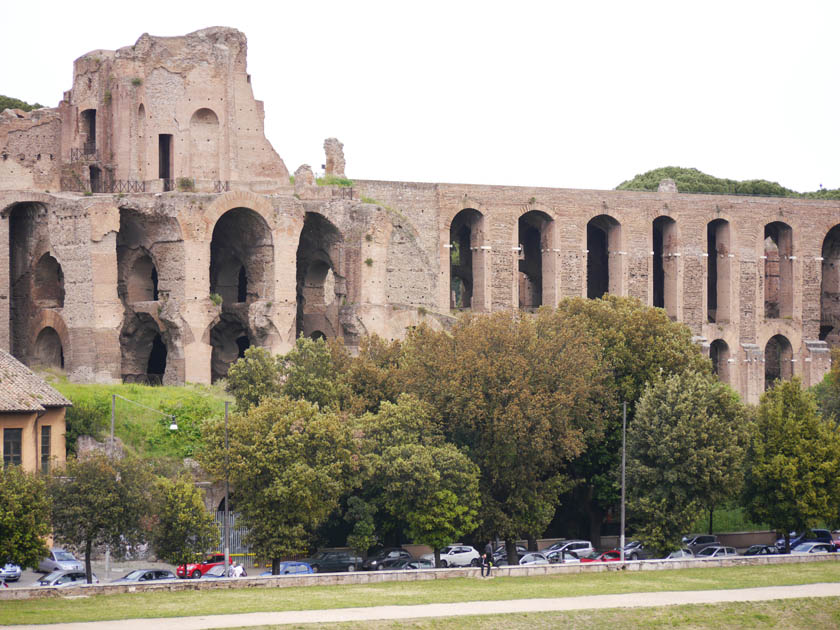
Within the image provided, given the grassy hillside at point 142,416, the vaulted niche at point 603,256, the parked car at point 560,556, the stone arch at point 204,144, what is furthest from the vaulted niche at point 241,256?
the vaulted niche at point 603,256

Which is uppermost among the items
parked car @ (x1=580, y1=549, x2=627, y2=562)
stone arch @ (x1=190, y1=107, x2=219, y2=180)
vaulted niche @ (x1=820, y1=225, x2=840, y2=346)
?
stone arch @ (x1=190, y1=107, x2=219, y2=180)

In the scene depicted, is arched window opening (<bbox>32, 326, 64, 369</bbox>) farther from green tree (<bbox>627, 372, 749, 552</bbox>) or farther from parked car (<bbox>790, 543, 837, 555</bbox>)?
parked car (<bbox>790, 543, 837, 555</bbox>)

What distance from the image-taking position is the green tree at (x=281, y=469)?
37281 mm

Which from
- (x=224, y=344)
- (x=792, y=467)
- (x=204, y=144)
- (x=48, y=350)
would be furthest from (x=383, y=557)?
(x=204, y=144)

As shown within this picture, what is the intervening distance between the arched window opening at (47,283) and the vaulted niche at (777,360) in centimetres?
3593

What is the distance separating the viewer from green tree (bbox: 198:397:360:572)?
37.3m

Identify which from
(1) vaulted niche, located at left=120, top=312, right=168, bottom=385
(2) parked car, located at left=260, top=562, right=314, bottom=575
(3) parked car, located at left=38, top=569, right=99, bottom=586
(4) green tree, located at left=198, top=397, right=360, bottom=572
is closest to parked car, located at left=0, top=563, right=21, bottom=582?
(3) parked car, located at left=38, top=569, right=99, bottom=586

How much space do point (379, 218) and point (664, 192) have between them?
19.8 meters

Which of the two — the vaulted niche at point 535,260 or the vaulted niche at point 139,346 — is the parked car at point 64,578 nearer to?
the vaulted niche at point 139,346

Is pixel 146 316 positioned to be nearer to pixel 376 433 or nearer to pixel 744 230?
pixel 376 433

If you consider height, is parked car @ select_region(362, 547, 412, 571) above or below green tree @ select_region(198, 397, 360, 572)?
below

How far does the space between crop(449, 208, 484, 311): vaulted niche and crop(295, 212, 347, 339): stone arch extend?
6954mm

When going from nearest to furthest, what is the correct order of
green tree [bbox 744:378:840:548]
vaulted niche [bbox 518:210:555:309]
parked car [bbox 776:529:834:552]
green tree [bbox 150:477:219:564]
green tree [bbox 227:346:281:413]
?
green tree [bbox 150:477:219:564] < green tree [bbox 744:378:840:548] < green tree [bbox 227:346:281:413] < parked car [bbox 776:529:834:552] < vaulted niche [bbox 518:210:555:309]

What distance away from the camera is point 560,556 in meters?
41.9
